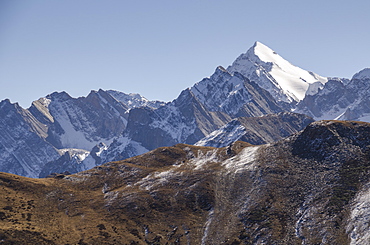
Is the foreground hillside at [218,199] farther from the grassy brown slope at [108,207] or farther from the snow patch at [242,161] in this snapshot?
the snow patch at [242,161]

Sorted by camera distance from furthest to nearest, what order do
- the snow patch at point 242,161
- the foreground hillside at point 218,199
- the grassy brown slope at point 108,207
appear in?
the snow patch at point 242,161, the grassy brown slope at point 108,207, the foreground hillside at point 218,199

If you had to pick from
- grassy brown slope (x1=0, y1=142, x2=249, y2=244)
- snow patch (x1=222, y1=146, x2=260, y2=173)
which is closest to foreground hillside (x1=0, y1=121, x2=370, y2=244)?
grassy brown slope (x1=0, y1=142, x2=249, y2=244)

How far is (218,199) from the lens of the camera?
15538cm

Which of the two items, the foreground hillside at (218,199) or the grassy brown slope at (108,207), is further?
the grassy brown slope at (108,207)

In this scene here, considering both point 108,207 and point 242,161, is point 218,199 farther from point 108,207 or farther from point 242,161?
point 108,207

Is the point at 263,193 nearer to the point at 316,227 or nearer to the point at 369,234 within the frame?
the point at 316,227

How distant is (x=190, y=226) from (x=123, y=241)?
2021cm

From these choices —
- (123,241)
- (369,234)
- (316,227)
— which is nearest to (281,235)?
(316,227)

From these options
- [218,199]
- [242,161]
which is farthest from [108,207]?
[242,161]

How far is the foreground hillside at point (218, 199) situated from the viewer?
130625 millimetres

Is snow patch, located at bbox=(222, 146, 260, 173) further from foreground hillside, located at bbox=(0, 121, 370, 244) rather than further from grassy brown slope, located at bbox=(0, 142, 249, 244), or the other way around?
grassy brown slope, located at bbox=(0, 142, 249, 244)

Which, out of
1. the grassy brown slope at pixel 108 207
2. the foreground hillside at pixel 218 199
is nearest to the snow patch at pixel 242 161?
the foreground hillside at pixel 218 199

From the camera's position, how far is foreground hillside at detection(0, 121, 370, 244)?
429 feet

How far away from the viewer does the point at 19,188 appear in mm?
Result: 158125
